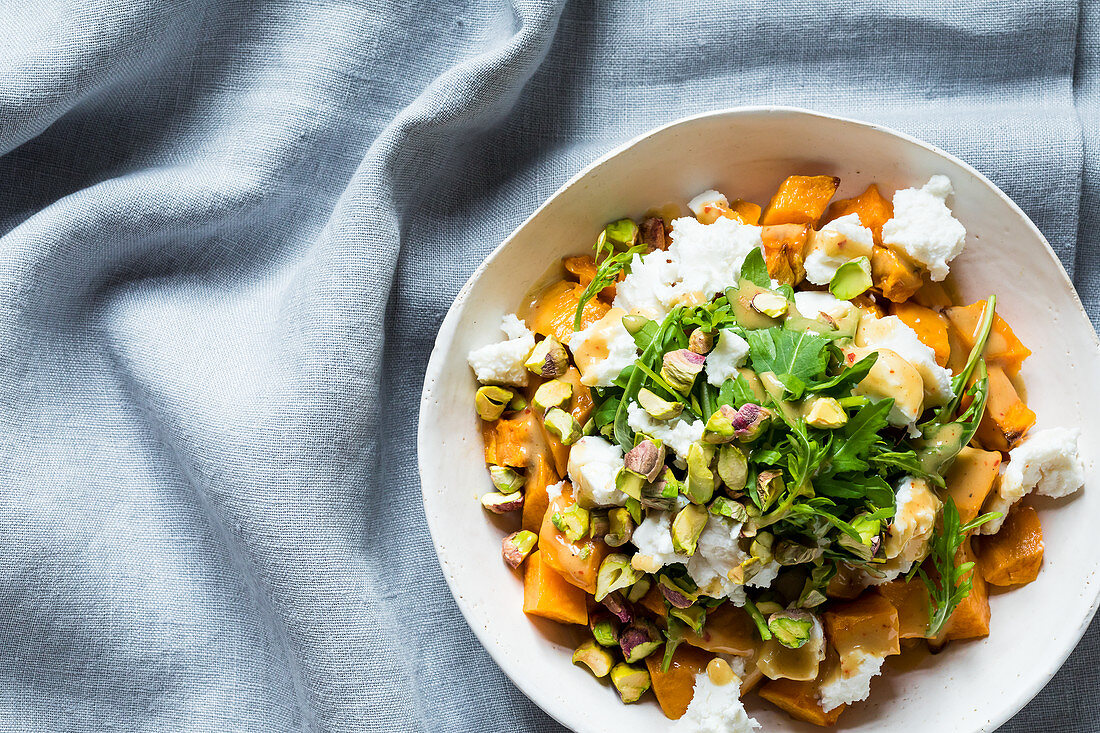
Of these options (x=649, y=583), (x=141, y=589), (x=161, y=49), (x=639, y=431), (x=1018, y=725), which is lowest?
(x=1018, y=725)

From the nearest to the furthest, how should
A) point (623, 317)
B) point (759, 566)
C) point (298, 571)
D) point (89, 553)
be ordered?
1. point (759, 566)
2. point (623, 317)
3. point (298, 571)
4. point (89, 553)

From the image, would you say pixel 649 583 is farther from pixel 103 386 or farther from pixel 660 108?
pixel 103 386

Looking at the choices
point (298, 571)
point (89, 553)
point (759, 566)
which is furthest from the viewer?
point (89, 553)

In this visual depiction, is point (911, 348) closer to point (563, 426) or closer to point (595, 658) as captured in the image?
point (563, 426)

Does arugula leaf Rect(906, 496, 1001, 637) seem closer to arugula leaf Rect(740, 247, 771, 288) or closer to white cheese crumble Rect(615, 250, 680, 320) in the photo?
arugula leaf Rect(740, 247, 771, 288)

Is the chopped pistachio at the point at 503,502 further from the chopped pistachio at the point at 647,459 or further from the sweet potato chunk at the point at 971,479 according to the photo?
the sweet potato chunk at the point at 971,479

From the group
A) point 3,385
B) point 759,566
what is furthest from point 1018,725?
point 3,385

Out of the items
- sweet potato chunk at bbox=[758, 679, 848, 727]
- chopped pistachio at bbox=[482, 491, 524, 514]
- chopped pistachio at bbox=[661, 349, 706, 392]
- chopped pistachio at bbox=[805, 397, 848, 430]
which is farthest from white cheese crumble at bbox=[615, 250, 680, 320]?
sweet potato chunk at bbox=[758, 679, 848, 727]
